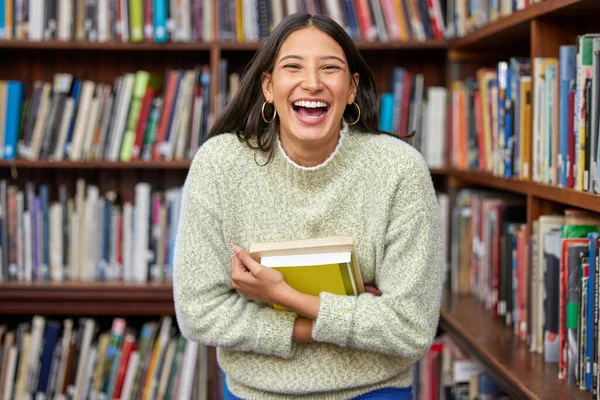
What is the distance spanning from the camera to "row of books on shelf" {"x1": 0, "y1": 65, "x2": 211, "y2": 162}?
9.32ft

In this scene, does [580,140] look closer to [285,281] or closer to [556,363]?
[556,363]

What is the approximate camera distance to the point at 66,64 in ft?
10.1

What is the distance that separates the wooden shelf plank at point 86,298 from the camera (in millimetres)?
2766

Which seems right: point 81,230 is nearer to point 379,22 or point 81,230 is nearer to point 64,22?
point 64,22

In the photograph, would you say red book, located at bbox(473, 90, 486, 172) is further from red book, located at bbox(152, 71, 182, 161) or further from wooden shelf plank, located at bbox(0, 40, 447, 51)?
red book, located at bbox(152, 71, 182, 161)

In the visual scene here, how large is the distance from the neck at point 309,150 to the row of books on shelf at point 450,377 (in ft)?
2.82

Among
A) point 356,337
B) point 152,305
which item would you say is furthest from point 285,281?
point 152,305

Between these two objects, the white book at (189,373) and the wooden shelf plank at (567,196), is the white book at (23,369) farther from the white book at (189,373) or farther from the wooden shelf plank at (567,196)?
the wooden shelf plank at (567,196)

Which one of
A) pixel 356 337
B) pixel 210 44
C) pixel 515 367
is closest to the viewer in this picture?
pixel 356 337

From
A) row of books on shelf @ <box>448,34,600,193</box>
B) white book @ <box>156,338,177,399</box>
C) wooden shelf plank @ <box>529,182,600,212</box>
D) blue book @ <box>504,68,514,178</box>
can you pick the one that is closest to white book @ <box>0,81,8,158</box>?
white book @ <box>156,338,177,399</box>

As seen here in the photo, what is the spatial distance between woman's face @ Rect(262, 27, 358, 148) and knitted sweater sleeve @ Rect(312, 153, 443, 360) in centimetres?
18

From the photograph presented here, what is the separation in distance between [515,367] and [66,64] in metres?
2.04

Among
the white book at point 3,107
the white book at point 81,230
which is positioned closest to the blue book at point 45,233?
the white book at point 81,230

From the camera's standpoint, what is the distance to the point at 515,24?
2.07 m
